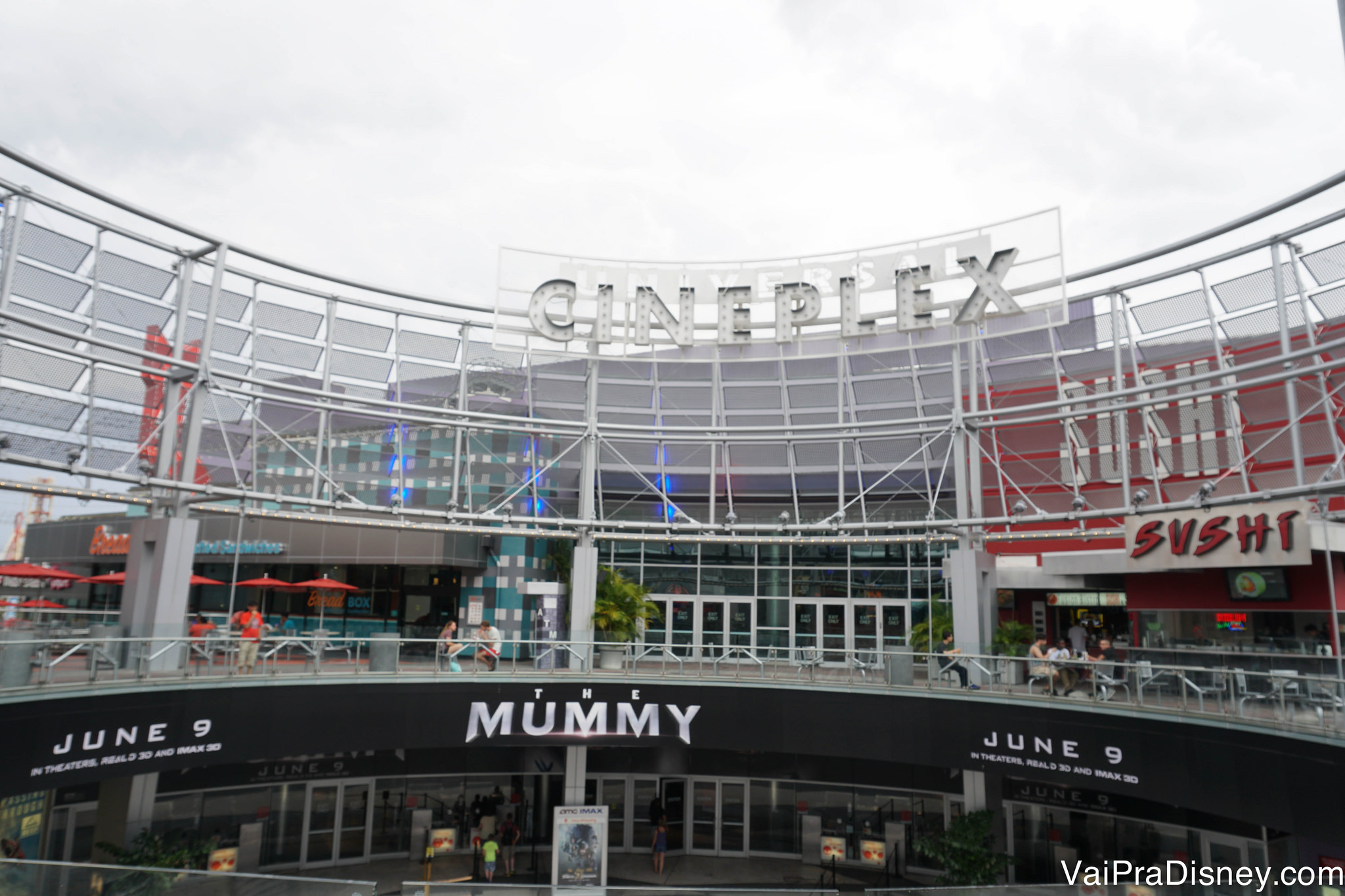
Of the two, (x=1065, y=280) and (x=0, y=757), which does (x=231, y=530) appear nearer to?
(x=0, y=757)

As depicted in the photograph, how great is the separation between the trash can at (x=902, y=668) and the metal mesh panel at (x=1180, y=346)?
13.7 metres

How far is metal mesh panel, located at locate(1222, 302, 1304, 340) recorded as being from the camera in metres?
24.0

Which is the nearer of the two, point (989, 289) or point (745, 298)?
point (989, 289)

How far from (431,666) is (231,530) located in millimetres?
15961

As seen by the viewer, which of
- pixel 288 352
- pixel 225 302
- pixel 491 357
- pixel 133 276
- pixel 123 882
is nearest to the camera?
pixel 123 882

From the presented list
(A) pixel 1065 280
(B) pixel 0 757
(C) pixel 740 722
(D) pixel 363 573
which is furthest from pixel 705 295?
(B) pixel 0 757

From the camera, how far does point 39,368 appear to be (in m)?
20.5

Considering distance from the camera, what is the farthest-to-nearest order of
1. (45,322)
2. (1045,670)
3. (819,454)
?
(819,454), (45,322), (1045,670)

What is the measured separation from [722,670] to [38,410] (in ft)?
58.5

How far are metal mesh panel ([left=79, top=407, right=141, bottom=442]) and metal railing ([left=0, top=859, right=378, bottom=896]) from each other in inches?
586

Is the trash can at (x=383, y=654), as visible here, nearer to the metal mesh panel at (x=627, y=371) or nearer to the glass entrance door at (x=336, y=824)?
the glass entrance door at (x=336, y=824)

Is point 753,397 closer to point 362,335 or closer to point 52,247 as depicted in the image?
point 362,335

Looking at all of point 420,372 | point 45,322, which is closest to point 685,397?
point 420,372

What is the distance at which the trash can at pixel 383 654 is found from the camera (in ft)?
68.9
